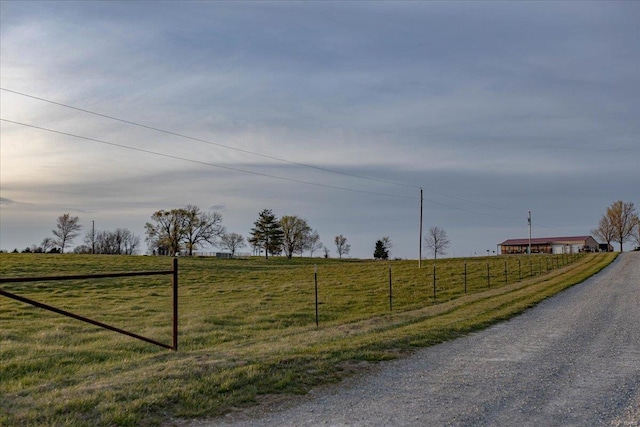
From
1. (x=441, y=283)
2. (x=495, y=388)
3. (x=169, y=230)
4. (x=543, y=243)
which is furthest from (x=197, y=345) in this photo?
(x=543, y=243)

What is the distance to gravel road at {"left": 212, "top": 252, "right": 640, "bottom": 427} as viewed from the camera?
240 inches

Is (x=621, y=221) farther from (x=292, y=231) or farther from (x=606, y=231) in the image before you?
(x=292, y=231)

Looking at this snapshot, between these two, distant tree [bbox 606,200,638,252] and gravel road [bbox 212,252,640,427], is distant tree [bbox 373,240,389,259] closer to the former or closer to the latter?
distant tree [bbox 606,200,638,252]

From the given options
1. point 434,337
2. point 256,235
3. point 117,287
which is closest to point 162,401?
point 434,337

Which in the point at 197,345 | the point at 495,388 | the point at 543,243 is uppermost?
the point at 543,243

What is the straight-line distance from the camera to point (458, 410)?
6.37 metres

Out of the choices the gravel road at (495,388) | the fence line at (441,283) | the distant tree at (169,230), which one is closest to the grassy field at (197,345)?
the fence line at (441,283)

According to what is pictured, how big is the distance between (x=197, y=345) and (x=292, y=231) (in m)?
84.0

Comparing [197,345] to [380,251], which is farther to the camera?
[380,251]

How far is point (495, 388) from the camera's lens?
7402 mm

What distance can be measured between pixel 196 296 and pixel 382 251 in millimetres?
A: 83104

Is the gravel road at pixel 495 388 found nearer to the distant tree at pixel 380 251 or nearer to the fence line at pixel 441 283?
the fence line at pixel 441 283

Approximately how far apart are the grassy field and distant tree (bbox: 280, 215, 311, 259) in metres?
66.9

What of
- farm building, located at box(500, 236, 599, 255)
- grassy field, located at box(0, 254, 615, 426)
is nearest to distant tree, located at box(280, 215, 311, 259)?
farm building, located at box(500, 236, 599, 255)
